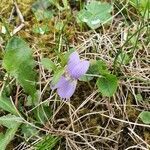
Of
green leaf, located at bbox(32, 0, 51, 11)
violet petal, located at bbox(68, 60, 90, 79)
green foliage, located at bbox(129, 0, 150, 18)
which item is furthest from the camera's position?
green leaf, located at bbox(32, 0, 51, 11)

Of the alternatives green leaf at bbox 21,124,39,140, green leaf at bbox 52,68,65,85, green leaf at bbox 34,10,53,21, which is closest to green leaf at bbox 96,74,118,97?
green leaf at bbox 52,68,65,85

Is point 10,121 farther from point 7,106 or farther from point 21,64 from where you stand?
point 21,64

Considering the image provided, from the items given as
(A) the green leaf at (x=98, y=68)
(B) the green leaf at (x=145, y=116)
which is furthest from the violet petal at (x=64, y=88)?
(B) the green leaf at (x=145, y=116)

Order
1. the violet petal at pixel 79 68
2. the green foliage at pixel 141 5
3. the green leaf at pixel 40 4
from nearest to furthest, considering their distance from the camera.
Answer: the violet petal at pixel 79 68
the green foliage at pixel 141 5
the green leaf at pixel 40 4

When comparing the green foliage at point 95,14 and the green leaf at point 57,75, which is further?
the green foliage at point 95,14

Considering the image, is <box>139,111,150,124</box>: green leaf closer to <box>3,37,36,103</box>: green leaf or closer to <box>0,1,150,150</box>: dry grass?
<box>0,1,150,150</box>: dry grass

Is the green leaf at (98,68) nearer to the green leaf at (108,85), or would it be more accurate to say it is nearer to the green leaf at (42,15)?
the green leaf at (108,85)
